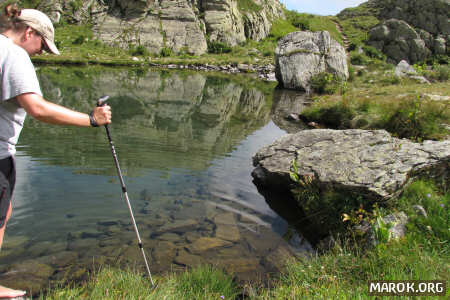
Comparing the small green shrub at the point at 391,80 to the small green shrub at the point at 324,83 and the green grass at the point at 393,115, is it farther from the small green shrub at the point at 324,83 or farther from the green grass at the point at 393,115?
the green grass at the point at 393,115

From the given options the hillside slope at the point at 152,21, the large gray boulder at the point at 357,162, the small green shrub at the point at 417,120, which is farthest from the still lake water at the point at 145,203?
the hillside slope at the point at 152,21

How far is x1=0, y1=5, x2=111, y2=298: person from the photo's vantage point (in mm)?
3141

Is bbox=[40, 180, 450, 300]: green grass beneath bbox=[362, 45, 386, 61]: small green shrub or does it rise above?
beneath

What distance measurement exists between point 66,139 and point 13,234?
6902mm

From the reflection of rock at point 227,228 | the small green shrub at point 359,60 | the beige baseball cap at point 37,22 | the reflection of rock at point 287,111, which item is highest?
the small green shrub at point 359,60

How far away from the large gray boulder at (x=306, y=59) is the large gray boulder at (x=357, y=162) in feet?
87.1

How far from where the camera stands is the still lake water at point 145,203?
18.5 feet

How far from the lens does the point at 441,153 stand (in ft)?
22.7

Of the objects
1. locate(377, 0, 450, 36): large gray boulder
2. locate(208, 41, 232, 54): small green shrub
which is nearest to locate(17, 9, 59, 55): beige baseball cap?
locate(208, 41, 232, 54): small green shrub

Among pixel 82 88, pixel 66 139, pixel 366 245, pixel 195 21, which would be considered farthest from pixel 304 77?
pixel 195 21

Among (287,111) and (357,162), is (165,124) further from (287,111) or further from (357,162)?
(357,162)

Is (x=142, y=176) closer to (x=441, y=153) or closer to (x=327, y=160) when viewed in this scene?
(x=327, y=160)

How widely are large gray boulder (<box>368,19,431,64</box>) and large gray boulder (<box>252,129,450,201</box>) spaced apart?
238 ft

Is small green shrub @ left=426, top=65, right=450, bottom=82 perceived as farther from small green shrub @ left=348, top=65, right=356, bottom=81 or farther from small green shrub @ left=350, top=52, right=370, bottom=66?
small green shrub @ left=350, top=52, right=370, bottom=66
